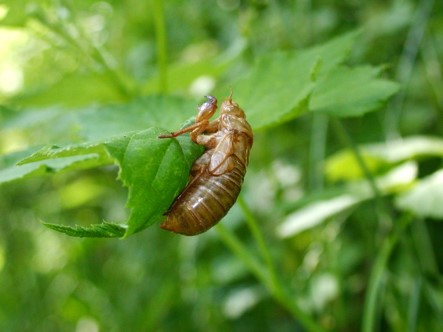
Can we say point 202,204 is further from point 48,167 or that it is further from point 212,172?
point 48,167

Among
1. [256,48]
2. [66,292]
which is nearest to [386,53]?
[256,48]

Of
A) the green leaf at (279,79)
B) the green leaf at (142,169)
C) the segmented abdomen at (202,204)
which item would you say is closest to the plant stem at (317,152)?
the green leaf at (279,79)

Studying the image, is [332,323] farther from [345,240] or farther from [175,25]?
[175,25]

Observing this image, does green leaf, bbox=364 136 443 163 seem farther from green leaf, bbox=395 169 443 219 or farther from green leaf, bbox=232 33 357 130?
green leaf, bbox=232 33 357 130

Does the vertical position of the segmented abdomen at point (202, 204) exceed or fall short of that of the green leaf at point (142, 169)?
it falls short

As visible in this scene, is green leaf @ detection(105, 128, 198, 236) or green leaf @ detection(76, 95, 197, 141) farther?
green leaf @ detection(76, 95, 197, 141)

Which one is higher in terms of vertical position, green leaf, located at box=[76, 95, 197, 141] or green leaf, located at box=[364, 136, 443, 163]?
green leaf, located at box=[76, 95, 197, 141]

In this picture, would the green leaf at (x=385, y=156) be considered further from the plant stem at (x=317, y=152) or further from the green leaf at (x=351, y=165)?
the plant stem at (x=317, y=152)

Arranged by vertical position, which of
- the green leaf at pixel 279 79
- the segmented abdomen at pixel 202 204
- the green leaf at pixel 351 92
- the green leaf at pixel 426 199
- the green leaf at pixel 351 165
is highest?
the segmented abdomen at pixel 202 204

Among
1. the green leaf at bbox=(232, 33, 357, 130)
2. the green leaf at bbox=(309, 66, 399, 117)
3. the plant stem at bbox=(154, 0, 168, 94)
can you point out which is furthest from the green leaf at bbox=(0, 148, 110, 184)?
the plant stem at bbox=(154, 0, 168, 94)
